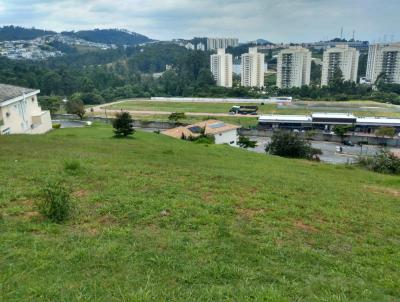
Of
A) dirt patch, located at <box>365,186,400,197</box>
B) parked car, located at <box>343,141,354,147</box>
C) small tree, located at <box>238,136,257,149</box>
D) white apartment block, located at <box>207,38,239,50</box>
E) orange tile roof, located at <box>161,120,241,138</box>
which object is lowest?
parked car, located at <box>343,141,354,147</box>

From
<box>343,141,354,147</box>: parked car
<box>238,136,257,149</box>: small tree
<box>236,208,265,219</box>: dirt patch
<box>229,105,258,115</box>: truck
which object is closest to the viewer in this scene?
<box>236,208,265,219</box>: dirt patch

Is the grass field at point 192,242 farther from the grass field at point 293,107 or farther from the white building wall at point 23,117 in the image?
the grass field at point 293,107

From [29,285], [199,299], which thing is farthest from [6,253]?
[199,299]

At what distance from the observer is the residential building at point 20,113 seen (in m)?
19.5

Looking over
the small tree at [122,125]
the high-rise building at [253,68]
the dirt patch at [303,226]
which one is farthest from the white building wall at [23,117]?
the high-rise building at [253,68]

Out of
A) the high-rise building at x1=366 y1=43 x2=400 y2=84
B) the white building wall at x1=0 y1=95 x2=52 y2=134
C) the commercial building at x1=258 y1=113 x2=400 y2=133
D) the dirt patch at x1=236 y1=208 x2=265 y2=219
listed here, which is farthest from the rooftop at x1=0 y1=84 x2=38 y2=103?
the high-rise building at x1=366 y1=43 x2=400 y2=84

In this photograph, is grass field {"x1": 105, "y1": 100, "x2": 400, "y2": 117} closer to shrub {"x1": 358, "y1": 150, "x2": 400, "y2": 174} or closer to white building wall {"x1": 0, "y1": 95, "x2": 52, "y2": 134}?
white building wall {"x1": 0, "y1": 95, "x2": 52, "y2": 134}

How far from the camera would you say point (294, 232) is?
5.65 meters

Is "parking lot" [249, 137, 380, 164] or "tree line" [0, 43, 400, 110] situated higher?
"tree line" [0, 43, 400, 110]

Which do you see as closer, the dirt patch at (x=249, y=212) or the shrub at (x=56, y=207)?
the shrub at (x=56, y=207)

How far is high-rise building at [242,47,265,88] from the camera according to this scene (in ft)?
303

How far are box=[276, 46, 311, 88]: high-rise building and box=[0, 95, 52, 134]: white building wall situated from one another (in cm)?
7472

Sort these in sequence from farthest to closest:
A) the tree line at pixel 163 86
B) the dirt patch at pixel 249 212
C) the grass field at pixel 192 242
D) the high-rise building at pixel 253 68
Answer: the high-rise building at pixel 253 68
the tree line at pixel 163 86
the dirt patch at pixel 249 212
the grass field at pixel 192 242

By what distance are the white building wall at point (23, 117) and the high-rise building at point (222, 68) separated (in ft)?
257
